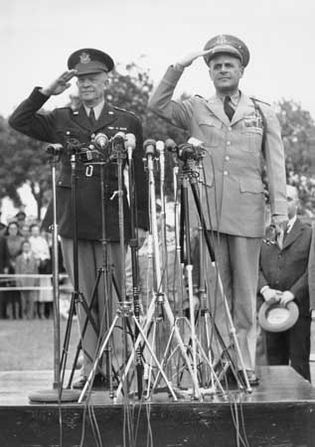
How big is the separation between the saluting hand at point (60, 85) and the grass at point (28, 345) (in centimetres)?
551

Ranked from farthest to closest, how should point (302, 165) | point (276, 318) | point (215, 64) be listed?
point (302, 165) < point (276, 318) < point (215, 64)

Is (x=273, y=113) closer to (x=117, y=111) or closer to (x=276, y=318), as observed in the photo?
(x=117, y=111)

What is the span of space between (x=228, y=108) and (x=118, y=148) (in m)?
1.09

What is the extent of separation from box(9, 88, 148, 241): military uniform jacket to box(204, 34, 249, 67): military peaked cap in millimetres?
716

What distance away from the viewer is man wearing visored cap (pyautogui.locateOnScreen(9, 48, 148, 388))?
6719 millimetres

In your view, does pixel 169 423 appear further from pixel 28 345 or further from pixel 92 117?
pixel 28 345

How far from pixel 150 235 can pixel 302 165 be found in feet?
65.2

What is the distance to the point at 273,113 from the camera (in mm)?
6973

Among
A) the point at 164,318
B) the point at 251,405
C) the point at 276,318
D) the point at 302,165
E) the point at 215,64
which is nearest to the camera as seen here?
the point at 251,405

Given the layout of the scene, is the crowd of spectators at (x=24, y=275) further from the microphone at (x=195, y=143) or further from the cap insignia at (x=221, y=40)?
the microphone at (x=195, y=143)

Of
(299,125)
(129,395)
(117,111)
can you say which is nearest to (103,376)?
(129,395)

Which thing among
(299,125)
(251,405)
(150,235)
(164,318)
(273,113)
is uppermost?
(299,125)

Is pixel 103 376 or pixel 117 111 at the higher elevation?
pixel 117 111

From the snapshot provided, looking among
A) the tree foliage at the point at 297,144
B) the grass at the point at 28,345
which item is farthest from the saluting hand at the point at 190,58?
the tree foliage at the point at 297,144
